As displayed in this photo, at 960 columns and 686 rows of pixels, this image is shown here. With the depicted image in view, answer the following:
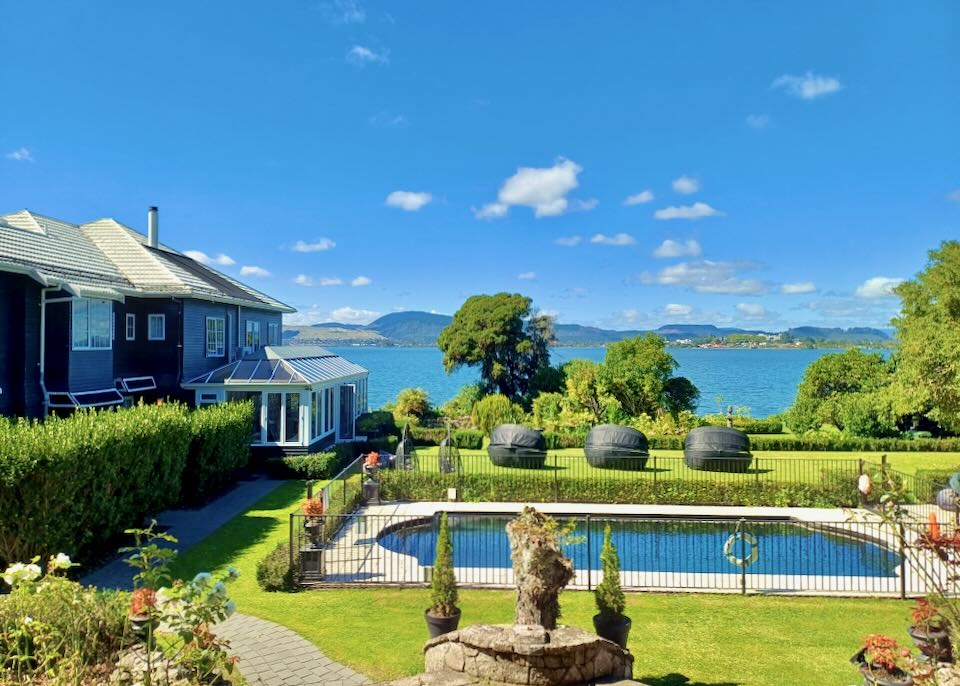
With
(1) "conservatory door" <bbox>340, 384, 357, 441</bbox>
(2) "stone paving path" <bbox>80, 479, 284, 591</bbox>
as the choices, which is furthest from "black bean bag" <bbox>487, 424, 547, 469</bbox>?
(2) "stone paving path" <bbox>80, 479, 284, 591</bbox>

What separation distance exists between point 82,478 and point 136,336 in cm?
1344

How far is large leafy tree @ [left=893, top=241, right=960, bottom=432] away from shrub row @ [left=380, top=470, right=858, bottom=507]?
7.73 meters

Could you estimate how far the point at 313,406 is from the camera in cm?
2572

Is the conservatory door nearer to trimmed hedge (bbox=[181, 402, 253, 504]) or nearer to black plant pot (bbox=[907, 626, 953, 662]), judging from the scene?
trimmed hedge (bbox=[181, 402, 253, 504])

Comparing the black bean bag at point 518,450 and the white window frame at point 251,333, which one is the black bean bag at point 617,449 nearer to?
the black bean bag at point 518,450

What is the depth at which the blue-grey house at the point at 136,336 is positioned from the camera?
60.6 ft

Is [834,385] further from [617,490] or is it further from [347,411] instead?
[347,411]

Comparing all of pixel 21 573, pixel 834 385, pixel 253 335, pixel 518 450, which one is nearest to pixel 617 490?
pixel 518 450

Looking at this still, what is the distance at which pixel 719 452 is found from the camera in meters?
24.9

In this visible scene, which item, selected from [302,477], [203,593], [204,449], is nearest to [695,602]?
[203,593]

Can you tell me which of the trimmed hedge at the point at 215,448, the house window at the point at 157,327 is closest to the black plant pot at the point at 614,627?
the trimmed hedge at the point at 215,448

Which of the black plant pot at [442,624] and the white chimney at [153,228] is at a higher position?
the white chimney at [153,228]

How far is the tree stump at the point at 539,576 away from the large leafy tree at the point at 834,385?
115 ft

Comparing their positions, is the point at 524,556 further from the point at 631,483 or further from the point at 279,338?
the point at 279,338
